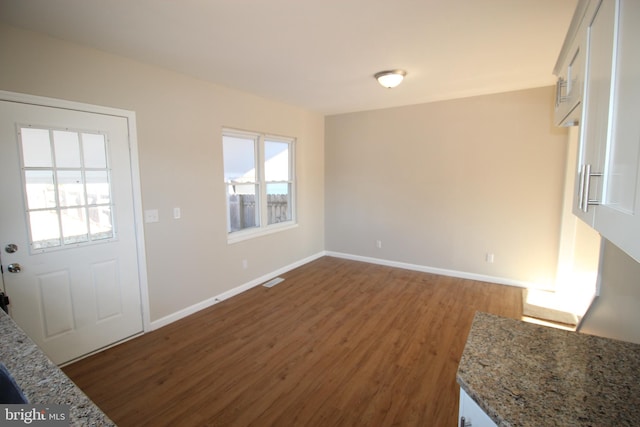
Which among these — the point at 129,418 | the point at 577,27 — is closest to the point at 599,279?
the point at 577,27

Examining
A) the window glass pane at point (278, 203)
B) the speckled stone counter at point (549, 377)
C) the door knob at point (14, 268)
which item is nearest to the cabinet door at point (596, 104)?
the speckled stone counter at point (549, 377)

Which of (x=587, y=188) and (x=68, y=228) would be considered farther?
(x=68, y=228)

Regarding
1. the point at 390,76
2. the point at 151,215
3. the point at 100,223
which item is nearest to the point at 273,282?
the point at 151,215

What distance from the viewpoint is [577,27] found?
4.38 feet

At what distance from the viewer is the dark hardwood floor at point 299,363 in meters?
2.03

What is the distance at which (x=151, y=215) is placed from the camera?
2.97 m

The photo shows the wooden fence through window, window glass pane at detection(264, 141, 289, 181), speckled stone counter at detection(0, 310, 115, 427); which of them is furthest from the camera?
window glass pane at detection(264, 141, 289, 181)

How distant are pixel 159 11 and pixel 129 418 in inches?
106

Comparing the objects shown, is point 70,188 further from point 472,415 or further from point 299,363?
point 472,415

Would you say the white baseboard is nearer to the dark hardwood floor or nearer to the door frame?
the dark hardwood floor

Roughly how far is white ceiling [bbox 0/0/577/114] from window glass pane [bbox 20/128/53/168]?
0.74 meters

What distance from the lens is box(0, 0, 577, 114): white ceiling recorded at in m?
1.90

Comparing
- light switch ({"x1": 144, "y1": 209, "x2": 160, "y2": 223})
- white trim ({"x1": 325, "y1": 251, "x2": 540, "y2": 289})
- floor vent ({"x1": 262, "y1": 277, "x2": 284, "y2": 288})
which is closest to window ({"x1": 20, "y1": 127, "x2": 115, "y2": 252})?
light switch ({"x1": 144, "y1": 209, "x2": 160, "y2": 223})

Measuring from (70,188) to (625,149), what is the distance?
3.30 metres
